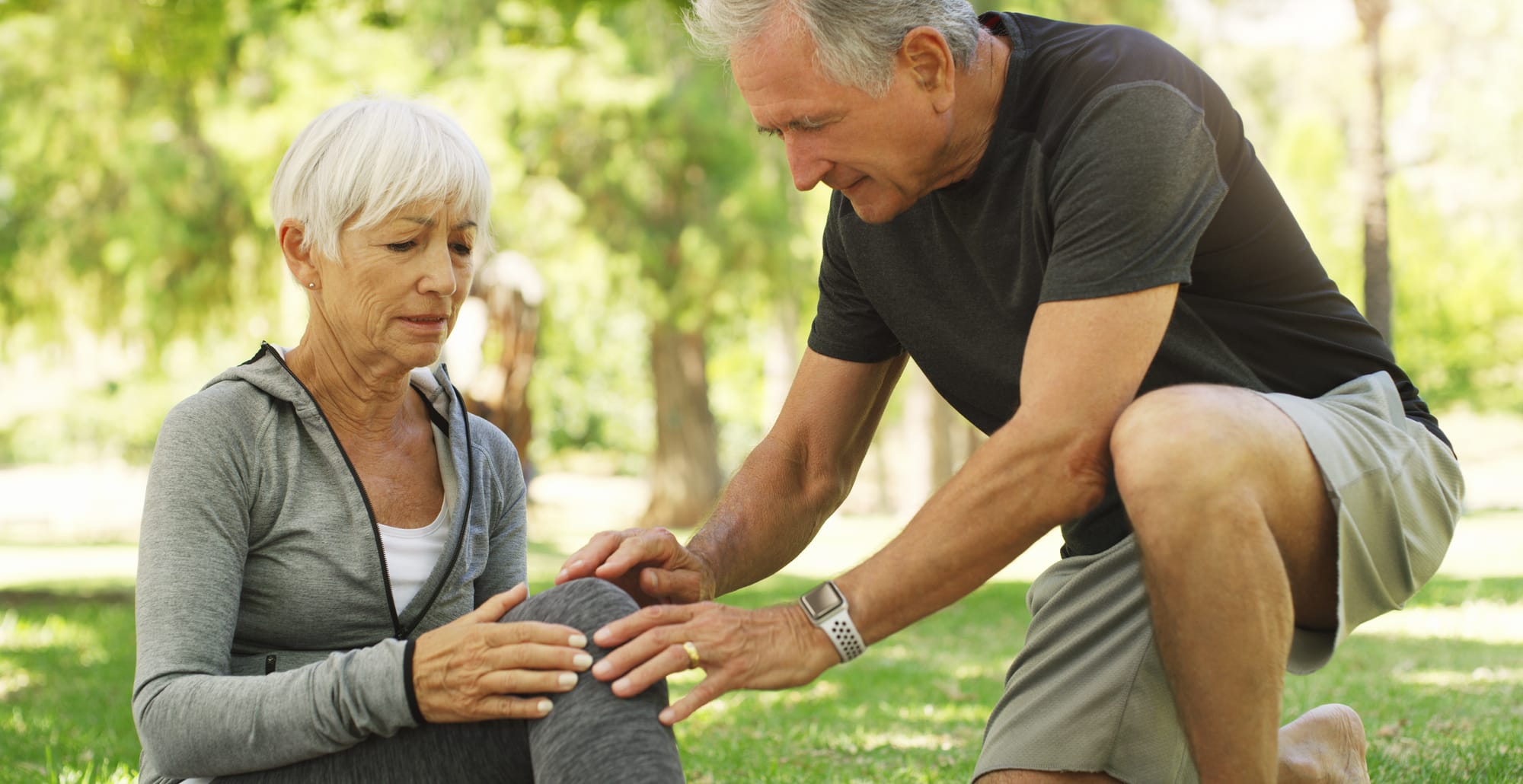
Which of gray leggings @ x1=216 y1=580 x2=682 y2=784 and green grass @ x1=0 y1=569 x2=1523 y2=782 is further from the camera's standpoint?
green grass @ x1=0 y1=569 x2=1523 y2=782

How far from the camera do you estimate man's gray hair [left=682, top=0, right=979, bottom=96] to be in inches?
98.6

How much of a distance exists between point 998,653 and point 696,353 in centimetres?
1244

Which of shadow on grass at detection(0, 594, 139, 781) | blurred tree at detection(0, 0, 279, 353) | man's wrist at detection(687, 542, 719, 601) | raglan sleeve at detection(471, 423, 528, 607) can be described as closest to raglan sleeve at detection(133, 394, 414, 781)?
raglan sleeve at detection(471, 423, 528, 607)

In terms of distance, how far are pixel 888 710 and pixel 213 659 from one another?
3.71 meters

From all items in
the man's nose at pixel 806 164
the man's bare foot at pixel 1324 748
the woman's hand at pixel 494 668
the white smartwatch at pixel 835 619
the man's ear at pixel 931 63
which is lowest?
the man's bare foot at pixel 1324 748

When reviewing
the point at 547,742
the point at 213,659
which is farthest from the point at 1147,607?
the point at 213,659

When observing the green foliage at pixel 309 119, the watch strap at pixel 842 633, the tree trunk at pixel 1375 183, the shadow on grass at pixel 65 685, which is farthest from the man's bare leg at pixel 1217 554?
the green foliage at pixel 309 119

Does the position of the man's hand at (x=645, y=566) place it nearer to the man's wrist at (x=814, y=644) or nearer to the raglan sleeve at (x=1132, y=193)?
the man's wrist at (x=814, y=644)

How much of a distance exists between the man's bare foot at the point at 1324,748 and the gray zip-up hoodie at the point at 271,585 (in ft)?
5.59

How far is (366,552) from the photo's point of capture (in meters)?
2.39

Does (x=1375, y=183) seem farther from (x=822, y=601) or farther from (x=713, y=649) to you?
(x=713, y=649)

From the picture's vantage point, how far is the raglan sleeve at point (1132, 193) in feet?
7.41

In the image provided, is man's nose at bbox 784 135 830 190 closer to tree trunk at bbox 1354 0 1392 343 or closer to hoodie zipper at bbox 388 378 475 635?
hoodie zipper at bbox 388 378 475 635

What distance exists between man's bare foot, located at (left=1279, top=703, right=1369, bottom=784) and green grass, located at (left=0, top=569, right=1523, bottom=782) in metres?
0.58
